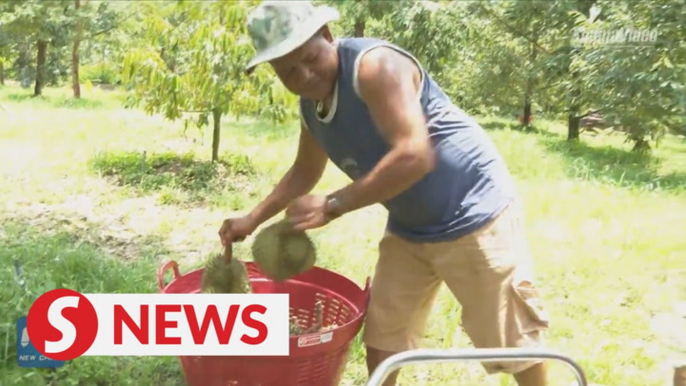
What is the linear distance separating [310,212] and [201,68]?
2.24 metres

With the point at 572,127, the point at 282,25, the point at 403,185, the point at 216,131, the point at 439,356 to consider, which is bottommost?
the point at 572,127

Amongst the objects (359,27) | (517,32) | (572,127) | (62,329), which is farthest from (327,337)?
(572,127)

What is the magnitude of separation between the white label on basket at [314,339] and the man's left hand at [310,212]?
0.19m

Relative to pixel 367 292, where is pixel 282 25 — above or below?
above

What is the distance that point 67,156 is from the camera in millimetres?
3594

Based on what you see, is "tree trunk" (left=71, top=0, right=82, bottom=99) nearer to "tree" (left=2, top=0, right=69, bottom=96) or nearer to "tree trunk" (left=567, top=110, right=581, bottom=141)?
"tree" (left=2, top=0, right=69, bottom=96)

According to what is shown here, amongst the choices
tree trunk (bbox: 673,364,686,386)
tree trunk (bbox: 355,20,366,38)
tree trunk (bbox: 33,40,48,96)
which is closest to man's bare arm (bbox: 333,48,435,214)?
tree trunk (bbox: 673,364,686,386)

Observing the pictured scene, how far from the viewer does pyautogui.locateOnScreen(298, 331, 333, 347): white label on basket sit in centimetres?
118

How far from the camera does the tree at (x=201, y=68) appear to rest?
123 inches

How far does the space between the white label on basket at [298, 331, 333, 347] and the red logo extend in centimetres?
61

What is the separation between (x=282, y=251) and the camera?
4.18ft

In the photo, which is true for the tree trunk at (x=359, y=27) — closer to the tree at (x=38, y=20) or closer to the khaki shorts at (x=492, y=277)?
the tree at (x=38, y=20)

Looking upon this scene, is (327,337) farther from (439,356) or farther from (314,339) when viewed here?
(439,356)

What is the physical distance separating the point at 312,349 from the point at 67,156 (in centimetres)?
279
